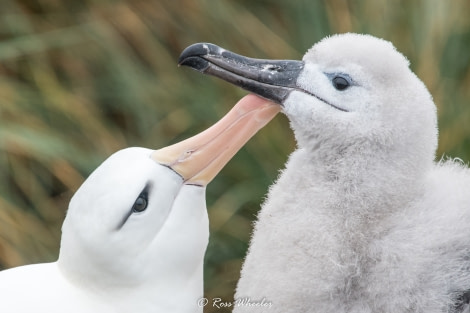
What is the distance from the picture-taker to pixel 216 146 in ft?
7.02

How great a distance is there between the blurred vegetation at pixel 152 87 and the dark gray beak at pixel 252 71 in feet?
4.17

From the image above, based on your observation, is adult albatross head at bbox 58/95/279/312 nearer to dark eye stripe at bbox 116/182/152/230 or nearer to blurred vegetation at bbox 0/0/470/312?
dark eye stripe at bbox 116/182/152/230

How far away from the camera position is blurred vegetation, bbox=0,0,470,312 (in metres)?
3.36

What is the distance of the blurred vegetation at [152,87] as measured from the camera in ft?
11.0

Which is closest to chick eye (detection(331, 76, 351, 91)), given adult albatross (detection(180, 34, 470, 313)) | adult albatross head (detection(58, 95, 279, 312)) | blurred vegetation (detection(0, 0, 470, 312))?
adult albatross (detection(180, 34, 470, 313))

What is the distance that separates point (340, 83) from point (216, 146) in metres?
0.33

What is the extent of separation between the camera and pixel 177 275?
215cm

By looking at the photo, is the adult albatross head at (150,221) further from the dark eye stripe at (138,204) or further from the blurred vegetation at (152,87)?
the blurred vegetation at (152,87)

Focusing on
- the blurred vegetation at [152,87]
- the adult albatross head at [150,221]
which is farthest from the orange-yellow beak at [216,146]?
the blurred vegetation at [152,87]

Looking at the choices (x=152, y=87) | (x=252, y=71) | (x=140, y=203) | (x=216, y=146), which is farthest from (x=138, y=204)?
(x=152, y=87)

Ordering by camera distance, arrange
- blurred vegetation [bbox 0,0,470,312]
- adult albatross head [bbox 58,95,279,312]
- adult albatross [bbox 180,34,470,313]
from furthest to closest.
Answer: blurred vegetation [bbox 0,0,470,312] → adult albatross head [bbox 58,95,279,312] → adult albatross [bbox 180,34,470,313]

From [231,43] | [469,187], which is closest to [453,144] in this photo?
[231,43]

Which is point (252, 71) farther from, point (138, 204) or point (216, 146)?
point (138, 204)

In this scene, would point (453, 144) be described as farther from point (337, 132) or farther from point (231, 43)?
point (337, 132)
